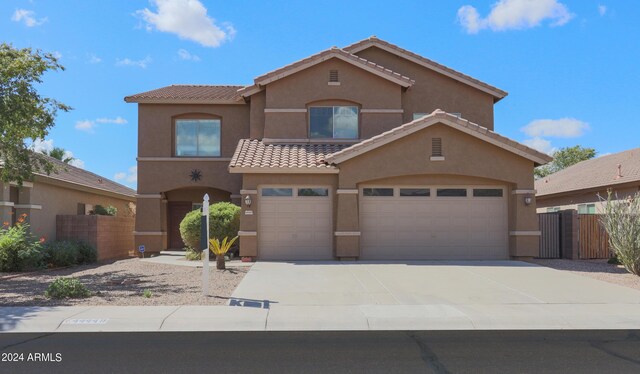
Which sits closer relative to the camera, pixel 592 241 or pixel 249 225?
pixel 249 225

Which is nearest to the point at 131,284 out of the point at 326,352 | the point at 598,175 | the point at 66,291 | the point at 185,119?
the point at 66,291

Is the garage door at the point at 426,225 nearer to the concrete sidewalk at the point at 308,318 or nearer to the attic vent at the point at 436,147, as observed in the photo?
the attic vent at the point at 436,147

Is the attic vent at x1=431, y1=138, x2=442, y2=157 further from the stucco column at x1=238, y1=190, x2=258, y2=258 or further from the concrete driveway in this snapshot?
the stucco column at x1=238, y1=190, x2=258, y2=258

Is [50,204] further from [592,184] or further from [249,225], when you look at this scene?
[592,184]

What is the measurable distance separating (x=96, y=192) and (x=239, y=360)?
20.7 m

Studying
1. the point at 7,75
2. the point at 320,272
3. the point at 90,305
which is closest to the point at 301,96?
the point at 320,272

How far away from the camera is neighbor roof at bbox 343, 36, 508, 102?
882 inches

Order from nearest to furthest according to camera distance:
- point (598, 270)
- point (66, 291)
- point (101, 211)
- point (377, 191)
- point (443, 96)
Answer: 1. point (66, 291)
2. point (598, 270)
3. point (377, 191)
4. point (443, 96)
5. point (101, 211)

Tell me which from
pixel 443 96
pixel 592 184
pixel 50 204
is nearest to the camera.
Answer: pixel 50 204

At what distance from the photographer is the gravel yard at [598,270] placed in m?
14.4

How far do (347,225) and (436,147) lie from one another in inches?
151

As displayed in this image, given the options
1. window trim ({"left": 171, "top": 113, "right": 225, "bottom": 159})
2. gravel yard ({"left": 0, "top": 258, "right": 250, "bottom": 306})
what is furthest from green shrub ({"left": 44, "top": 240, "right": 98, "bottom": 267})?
window trim ({"left": 171, "top": 113, "right": 225, "bottom": 159})

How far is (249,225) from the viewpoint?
1805 cm

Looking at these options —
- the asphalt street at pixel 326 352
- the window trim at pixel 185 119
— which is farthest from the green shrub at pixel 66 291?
the window trim at pixel 185 119
